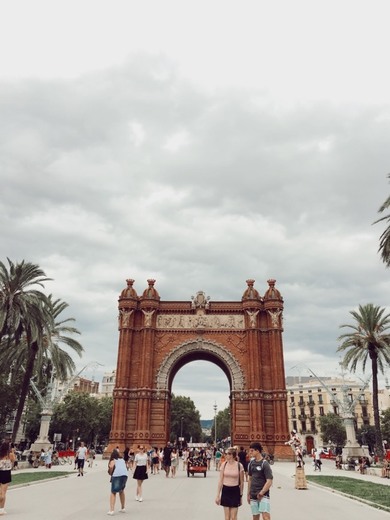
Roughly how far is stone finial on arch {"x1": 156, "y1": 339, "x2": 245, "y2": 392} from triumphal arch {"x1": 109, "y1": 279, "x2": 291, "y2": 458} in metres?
0.09

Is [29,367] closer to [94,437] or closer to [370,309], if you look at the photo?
[370,309]

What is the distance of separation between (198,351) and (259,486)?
107 feet

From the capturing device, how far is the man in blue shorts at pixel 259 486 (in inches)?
298

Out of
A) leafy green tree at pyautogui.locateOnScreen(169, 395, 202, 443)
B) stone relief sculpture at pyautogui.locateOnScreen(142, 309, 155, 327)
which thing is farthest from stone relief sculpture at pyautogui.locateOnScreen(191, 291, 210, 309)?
leafy green tree at pyautogui.locateOnScreen(169, 395, 202, 443)

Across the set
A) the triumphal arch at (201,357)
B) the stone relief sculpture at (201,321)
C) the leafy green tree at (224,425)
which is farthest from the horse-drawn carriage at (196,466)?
the leafy green tree at (224,425)

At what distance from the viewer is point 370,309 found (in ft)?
114

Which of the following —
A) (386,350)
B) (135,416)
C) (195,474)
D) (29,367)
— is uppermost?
(386,350)

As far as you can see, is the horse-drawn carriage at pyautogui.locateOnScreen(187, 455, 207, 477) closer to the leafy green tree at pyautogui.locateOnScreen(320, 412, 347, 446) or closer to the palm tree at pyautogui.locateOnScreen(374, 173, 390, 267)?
the palm tree at pyautogui.locateOnScreen(374, 173, 390, 267)

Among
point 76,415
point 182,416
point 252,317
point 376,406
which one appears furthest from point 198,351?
point 182,416

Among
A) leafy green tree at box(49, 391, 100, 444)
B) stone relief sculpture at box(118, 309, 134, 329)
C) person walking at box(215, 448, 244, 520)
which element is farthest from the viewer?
leafy green tree at box(49, 391, 100, 444)

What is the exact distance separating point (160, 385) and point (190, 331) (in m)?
5.75

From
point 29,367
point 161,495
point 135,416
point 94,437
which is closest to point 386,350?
point 135,416

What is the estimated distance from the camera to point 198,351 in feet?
131

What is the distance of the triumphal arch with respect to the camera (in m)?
36.8
